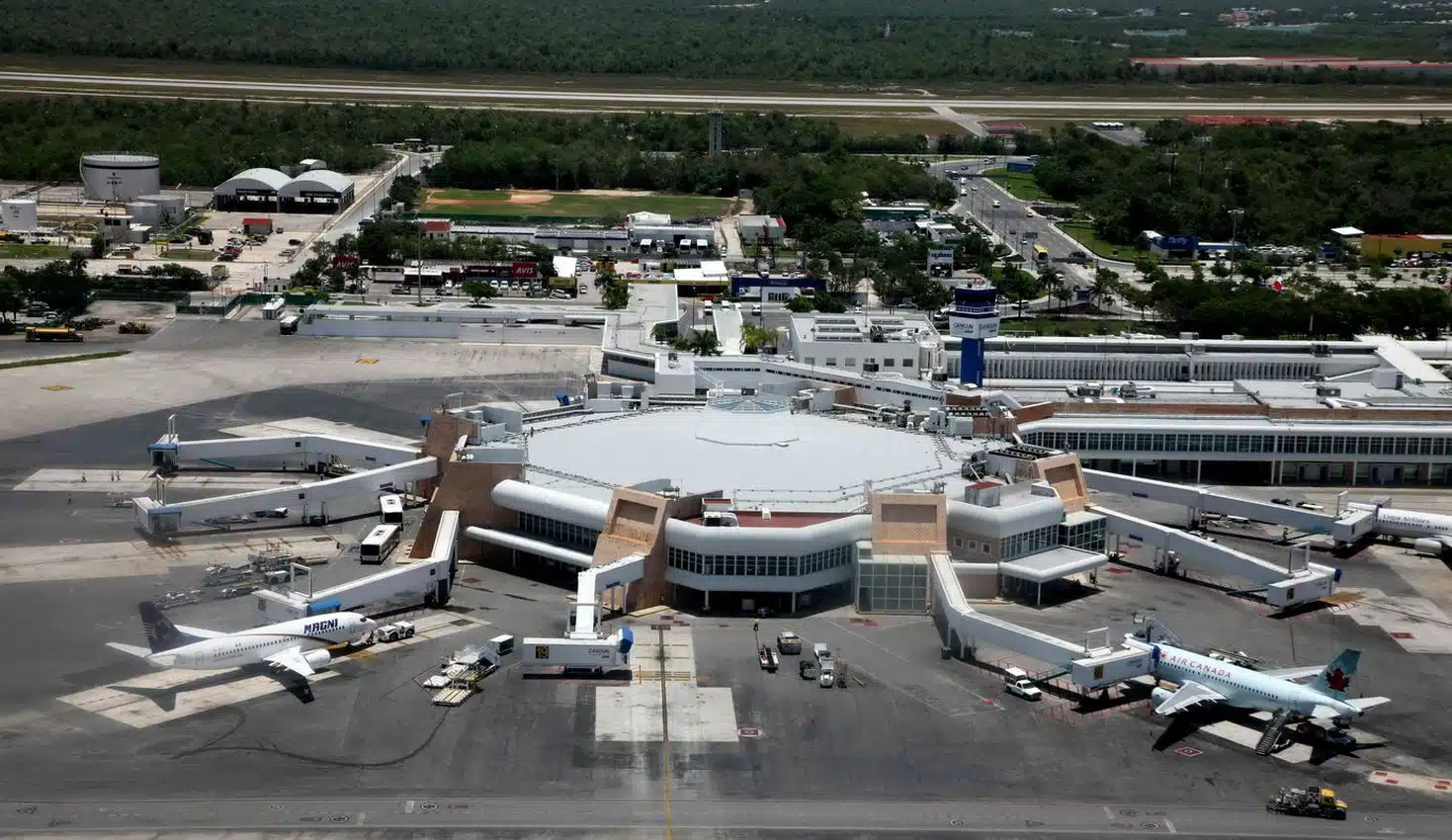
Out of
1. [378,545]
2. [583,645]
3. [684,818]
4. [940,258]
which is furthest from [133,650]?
[940,258]

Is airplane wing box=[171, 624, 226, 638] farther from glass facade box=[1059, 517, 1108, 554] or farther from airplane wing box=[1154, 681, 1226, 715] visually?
glass facade box=[1059, 517, 1108, 554]

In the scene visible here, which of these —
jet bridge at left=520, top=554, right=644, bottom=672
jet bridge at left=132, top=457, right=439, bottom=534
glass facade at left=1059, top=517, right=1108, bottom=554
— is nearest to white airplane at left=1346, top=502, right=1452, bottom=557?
glass facade at left=1059, top=517, right=1108, bottom=554

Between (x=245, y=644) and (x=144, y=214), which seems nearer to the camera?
(x=245, y=644)

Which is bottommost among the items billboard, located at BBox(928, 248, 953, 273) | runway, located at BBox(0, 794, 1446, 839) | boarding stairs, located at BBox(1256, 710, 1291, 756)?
runway, located at BBox(0, 794, 1446, 839)

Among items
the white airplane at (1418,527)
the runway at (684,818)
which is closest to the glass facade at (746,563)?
the runway at (684,818)

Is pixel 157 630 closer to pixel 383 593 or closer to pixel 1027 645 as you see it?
pixel 383 593

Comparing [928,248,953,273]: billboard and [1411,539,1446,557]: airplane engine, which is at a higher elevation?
[928,248,953,273]: billboard
